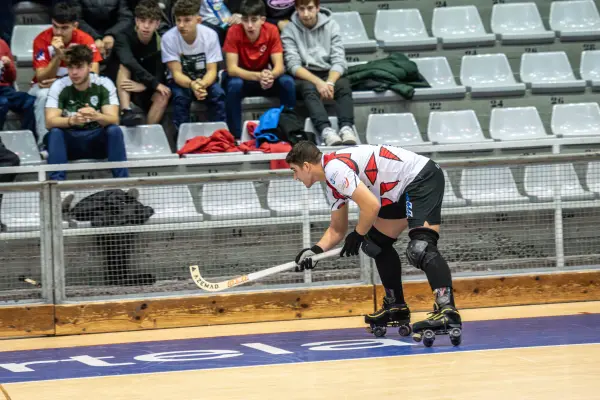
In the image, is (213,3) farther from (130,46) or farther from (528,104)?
(528,104)

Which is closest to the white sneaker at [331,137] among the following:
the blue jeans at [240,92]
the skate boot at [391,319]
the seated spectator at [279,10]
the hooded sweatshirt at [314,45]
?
the blue jeans at [240,92]

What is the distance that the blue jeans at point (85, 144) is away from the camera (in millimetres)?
8508

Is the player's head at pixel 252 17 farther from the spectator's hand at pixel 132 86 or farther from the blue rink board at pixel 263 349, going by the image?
the blue rink board at pixel 263 349

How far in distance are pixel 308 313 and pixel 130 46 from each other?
3.50 m

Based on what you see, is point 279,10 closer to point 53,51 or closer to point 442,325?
point 53,51

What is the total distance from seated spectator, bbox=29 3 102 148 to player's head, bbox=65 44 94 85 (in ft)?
1.93

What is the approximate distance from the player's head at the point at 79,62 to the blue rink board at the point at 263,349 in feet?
9.05

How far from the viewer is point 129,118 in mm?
9188

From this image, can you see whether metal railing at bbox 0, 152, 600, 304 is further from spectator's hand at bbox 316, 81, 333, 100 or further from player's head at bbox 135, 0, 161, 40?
player's head at bbox 135, 0, 161, 40

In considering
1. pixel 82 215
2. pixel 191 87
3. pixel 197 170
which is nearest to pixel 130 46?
pixel 191 87

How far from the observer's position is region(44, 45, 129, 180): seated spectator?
28.2 feet

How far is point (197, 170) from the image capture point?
29.2ft

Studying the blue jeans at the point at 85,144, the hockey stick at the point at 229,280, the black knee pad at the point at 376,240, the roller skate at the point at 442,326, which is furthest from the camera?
the blue jeans at the point at 85,144

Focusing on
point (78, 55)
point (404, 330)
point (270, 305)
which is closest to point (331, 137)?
point (270, 305)
